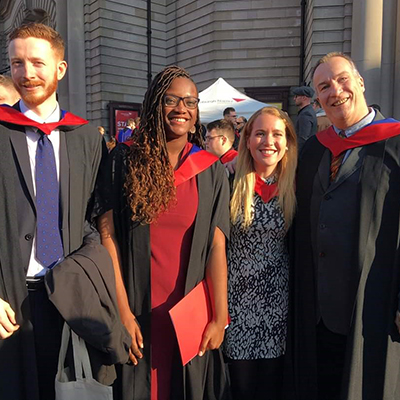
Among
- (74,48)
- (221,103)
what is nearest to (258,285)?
(221,103)

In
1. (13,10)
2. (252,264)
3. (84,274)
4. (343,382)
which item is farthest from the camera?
(13,10)

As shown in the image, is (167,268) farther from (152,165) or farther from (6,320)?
(6,320)

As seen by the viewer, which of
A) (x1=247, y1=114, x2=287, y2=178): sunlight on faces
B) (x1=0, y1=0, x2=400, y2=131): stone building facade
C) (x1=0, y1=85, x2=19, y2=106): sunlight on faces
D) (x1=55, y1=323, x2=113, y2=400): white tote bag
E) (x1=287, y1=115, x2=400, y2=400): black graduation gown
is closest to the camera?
(x1=55, y1=323, x2=113, y2=400): white tote bag

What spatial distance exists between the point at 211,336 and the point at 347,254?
34.7 inches

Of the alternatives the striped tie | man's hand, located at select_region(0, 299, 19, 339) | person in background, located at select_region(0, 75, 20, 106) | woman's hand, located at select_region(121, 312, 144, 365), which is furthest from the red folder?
person in background, located at select_region(0, 75, 20, 106)

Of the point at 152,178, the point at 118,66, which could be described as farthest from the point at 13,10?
the point at 152,178

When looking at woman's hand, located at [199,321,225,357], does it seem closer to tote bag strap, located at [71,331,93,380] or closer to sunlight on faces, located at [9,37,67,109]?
tote bag strap, located at [71,331,93,380]

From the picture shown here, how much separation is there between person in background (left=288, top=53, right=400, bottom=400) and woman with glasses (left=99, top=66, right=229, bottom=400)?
554mm

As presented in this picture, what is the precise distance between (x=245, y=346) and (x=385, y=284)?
0.89m

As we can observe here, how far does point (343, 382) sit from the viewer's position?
2.10 meters

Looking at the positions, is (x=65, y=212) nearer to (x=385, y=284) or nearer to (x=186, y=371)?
(x=186, y=371)

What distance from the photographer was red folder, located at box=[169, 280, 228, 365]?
1.94 metres

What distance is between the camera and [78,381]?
1676mm

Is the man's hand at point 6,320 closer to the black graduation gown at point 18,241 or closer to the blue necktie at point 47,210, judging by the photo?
the black graduation gown at point 18,241
